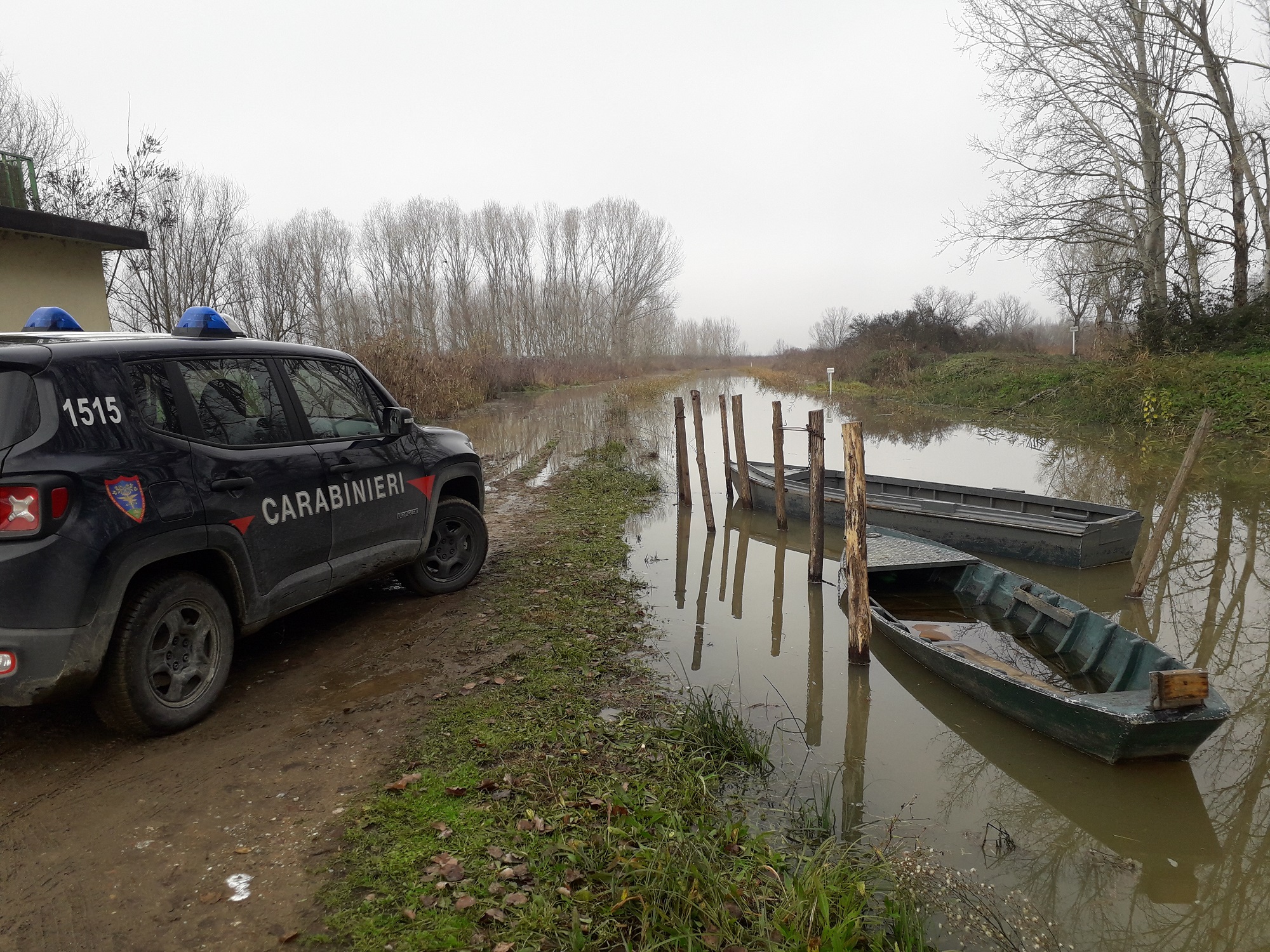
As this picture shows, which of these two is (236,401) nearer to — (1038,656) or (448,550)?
(448,550)

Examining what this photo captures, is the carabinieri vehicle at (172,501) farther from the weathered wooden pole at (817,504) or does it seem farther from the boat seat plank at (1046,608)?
Result: the boat seat plank at (1046,608)

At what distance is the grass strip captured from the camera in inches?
109

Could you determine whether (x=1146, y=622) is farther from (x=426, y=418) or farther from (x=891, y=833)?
(x=426, y=418)

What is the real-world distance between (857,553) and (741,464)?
6.14 meters

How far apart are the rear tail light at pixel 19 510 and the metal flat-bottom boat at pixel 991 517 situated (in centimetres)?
944

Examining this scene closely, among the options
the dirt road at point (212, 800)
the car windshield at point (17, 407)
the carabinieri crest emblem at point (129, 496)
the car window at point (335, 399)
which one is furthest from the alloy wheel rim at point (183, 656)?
the car window at point (335, 399)

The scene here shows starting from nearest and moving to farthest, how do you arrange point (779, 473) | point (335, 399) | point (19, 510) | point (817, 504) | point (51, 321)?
1. point (19, 510)
2. point (51, 321)
3. point (335, 399)
4. point (817, 504)
5. point (779, 473)

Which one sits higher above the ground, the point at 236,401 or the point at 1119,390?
the point at 236,401

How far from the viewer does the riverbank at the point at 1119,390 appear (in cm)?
1770

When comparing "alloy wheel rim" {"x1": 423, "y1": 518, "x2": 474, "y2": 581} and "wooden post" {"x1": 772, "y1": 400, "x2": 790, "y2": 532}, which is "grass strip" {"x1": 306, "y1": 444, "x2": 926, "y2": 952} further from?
"wooden post" {"x1": 772, "y1": 400, "x2": 790, "y2": 532}

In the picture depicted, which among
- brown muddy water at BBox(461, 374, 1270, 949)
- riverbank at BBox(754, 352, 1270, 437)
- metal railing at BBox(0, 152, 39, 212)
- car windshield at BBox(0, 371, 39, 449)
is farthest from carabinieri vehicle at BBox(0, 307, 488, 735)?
riverbank at BBox(754, 352, 1270, 437)

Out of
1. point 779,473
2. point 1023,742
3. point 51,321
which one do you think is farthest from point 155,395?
point 779,473

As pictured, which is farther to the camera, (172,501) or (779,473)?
(779,473)

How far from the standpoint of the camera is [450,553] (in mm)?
6617
